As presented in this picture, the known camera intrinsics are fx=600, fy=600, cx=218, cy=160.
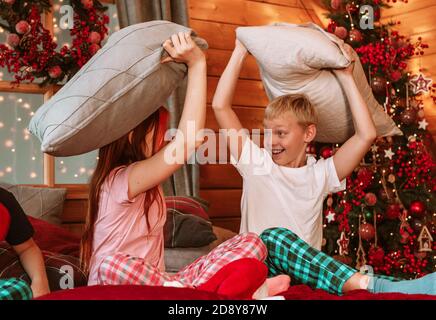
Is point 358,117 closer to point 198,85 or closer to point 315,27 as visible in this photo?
point 315,27

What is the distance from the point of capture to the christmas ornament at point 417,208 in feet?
11.2

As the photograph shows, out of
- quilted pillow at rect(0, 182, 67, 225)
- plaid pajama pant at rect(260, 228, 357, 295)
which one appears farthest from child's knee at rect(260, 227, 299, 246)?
quilted pillow at rect(0, 182, 67, 225)

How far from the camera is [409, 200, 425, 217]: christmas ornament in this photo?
135 inches

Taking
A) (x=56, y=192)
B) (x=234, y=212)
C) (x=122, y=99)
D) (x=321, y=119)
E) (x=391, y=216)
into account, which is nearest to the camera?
(x=122, y=99)

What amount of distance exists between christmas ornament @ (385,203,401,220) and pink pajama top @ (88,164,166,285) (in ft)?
7.24

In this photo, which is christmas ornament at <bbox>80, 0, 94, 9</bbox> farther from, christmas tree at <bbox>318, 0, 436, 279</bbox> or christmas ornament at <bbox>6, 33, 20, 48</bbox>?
christmas tree at <bbox>318, 0, 436, 279</bbox>

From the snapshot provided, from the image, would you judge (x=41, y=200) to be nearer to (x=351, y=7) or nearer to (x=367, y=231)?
(x=367, y=231)

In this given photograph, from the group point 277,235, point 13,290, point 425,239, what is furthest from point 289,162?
point 425,239

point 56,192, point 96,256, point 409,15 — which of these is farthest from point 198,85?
point 409,15

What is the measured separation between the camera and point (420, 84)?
365 cm

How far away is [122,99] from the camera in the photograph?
1410 mm

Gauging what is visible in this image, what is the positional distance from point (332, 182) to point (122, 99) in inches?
31.7

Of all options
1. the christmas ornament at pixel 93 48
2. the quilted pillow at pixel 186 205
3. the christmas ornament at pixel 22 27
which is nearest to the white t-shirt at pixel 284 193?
the quilted pillow at pixel 186 205

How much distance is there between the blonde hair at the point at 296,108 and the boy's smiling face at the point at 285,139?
0.5 inches
